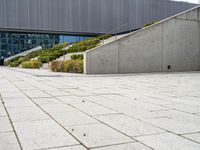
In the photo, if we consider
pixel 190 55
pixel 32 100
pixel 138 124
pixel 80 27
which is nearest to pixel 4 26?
pixel 80 27

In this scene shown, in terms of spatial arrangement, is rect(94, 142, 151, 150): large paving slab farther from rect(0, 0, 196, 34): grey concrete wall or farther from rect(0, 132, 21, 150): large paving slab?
rect(0, 0, 196, 34): grey concrete wall

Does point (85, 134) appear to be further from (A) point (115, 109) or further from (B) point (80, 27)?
(B) point (80, 27)

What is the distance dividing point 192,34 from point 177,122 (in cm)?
1969

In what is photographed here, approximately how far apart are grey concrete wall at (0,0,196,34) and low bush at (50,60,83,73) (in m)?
18.2

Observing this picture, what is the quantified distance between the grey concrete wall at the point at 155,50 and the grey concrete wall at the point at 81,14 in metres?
21.0

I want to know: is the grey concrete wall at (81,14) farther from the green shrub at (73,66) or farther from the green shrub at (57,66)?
the green shrub at (73,66)

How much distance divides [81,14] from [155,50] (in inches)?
884

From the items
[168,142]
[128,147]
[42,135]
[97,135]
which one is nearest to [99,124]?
[97,135]

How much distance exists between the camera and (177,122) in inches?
195

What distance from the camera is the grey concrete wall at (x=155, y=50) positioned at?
18.7 meters

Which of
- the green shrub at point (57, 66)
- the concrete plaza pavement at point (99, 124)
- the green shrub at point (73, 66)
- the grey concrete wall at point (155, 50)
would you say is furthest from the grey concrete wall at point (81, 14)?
the concrete plaza pavement at point (99, 124)

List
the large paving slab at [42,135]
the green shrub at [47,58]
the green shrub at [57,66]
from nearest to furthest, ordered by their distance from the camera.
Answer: the large paving slab at [42,135] < the green shrub at [57,66] < the green shrub at [47,58]

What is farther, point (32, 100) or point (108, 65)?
point (108, 65)

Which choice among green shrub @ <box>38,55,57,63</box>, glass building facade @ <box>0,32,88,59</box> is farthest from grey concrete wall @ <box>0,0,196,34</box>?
glass building facade @ <box>0,32,88,59</box>
